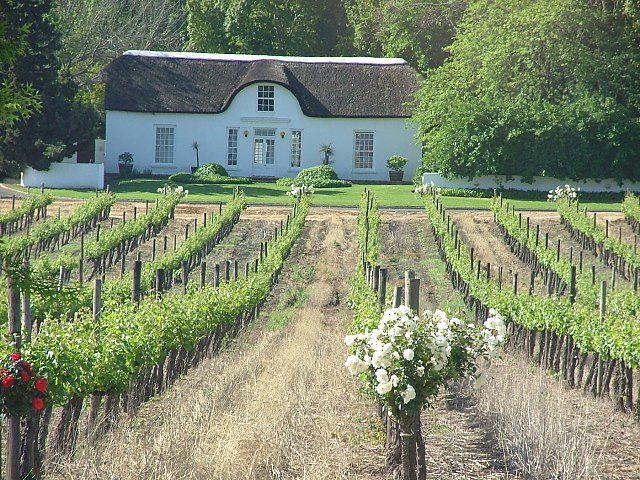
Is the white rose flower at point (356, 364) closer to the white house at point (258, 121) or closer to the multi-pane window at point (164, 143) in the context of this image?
the white house at point (258, 121)

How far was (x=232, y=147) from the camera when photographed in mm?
45906

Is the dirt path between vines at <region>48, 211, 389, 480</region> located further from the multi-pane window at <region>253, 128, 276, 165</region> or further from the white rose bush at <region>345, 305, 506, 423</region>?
the multi-pane window at <region>253, 128, 276, 165</region>

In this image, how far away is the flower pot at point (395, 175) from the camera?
147 feet

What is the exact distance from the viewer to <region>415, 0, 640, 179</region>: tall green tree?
38.9 metres

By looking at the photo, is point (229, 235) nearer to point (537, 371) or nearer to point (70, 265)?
point (70, 265)

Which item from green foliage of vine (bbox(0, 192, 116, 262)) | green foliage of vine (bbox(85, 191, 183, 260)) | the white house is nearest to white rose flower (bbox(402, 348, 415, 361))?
green foliage of vine (bbox(0, 192, 116, 262))

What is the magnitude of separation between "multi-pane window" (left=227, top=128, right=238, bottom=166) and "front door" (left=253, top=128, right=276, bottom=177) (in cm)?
75

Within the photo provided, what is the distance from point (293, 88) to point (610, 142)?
42.6ft

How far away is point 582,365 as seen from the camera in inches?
583

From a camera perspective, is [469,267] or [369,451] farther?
[469,267]

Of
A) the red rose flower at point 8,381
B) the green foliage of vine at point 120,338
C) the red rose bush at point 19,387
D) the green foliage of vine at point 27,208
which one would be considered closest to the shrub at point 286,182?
the green foliage of vine at point 27,208

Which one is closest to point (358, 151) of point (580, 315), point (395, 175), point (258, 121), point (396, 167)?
point (395, 175)

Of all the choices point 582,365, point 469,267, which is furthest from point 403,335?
point 469,267

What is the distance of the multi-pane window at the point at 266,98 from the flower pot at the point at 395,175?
552 centimetres
